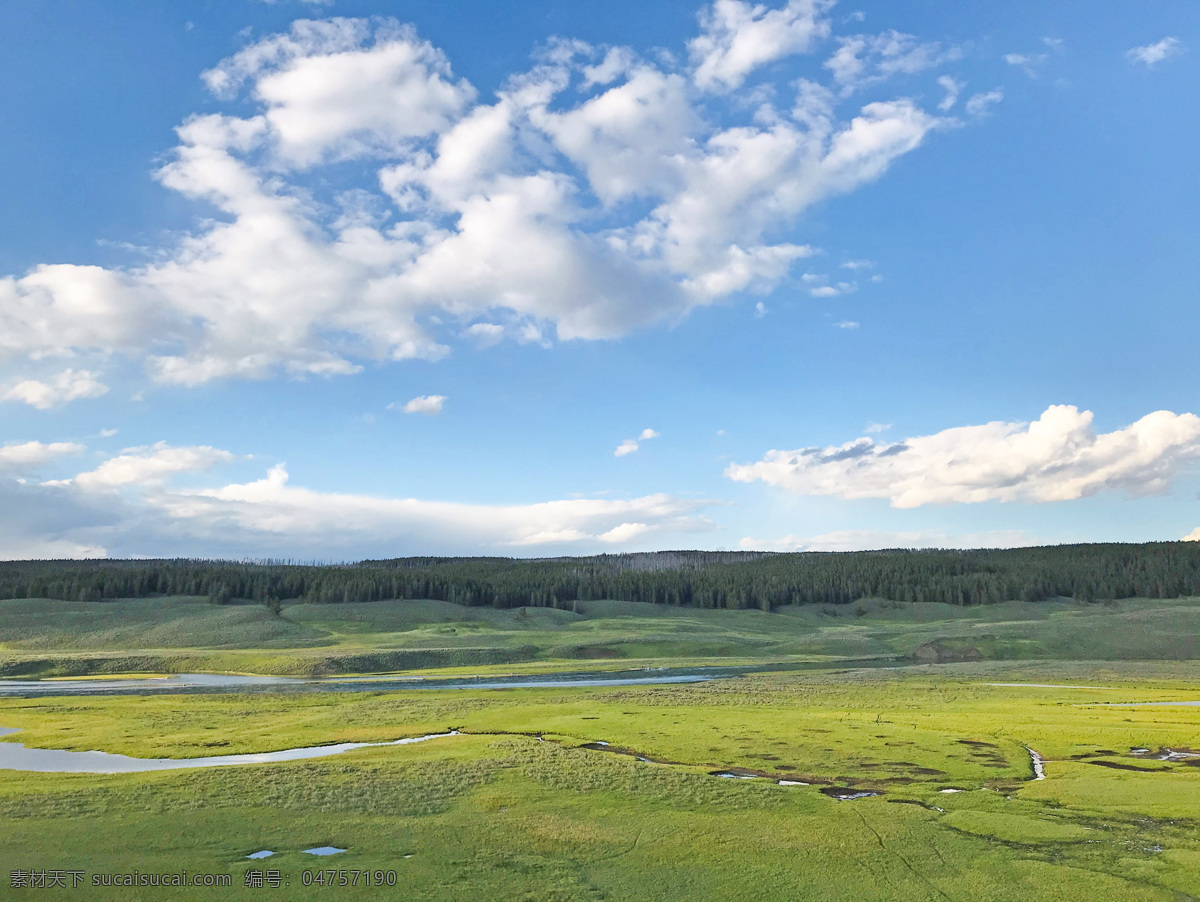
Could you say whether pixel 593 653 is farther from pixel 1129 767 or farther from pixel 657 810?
pixel 657 810

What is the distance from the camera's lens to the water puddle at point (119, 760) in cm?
3734

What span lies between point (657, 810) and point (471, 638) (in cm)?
11474

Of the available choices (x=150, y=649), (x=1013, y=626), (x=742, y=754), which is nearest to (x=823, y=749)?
(x=742, y=754)

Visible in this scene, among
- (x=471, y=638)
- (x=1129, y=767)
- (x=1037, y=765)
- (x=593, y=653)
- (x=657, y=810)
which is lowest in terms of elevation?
(x=593, y=653)

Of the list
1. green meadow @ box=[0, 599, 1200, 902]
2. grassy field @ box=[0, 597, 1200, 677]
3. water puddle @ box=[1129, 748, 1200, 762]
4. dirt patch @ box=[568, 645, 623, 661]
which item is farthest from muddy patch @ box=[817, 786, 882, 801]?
dirt patch @ box=[568, 645, 623, 661]

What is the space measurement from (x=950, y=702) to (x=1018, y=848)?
42687 millimetres

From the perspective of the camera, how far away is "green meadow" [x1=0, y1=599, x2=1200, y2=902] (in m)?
21.4

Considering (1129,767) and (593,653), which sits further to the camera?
(593,653)

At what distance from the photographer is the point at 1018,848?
23297 millimetres

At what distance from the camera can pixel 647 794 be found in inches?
1198

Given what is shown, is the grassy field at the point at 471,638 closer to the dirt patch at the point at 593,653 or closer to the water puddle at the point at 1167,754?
the dirt patch at the point at 593,653

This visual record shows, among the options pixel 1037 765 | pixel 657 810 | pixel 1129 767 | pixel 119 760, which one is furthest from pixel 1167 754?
pixel 119 760

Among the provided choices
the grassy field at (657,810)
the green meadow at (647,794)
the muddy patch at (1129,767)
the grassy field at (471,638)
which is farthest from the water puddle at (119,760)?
the grassy field at (471,638)

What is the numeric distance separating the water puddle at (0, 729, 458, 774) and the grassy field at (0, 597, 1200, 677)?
63.0 m
